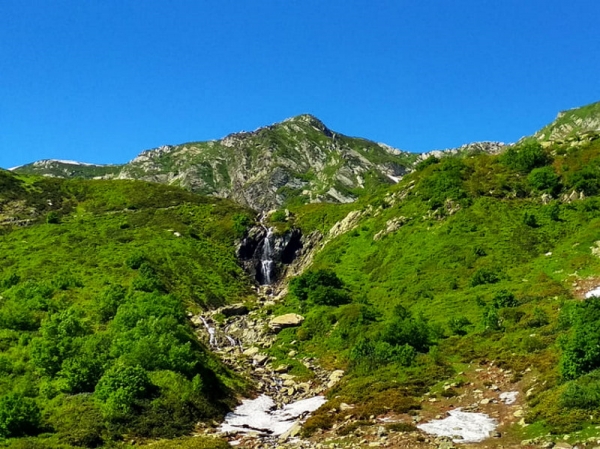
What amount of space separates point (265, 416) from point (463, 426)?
1453 cm

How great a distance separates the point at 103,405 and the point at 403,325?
24.7 meters

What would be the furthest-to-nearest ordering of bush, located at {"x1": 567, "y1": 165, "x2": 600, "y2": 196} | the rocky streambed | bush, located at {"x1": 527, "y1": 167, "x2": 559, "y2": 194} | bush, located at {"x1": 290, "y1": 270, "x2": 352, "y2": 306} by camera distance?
bush, located at {"x1": 527, "y1": 167, "x2": 559, "y2": 194} < bush, located at {"x1": 567, "y1": 165, "x2": 600, "y2": 196} < bush, located at {"x1": 290, "y1": 270, "x2": 352, "y2": 306} < the rocky streambed

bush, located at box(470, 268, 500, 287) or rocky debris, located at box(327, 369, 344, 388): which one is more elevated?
bush, located at box(470, 268, 500, 287)

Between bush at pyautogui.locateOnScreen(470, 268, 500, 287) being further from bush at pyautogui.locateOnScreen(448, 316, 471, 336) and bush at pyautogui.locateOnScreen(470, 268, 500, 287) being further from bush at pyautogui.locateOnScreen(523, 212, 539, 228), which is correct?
bush at pyautogui.locateOnScreen(523, 212, 539, 228)

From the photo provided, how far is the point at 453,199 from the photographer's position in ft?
254

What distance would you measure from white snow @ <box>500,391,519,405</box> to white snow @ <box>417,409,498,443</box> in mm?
2416

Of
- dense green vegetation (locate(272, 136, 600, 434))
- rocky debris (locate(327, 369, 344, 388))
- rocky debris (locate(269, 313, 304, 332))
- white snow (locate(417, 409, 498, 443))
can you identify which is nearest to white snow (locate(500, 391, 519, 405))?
dense green vegetation (locate(272, 136, 600, 434))

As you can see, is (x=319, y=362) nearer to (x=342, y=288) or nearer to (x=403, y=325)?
(x=403, y=325)

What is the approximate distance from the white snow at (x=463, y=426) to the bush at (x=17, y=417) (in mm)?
20802

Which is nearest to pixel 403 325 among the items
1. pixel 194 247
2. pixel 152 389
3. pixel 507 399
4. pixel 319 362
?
pixel 319 362

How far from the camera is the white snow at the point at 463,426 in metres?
25.2

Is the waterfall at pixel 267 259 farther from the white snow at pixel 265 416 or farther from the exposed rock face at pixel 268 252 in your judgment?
the white snow at pixel 265 416

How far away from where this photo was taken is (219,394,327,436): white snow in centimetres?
3266

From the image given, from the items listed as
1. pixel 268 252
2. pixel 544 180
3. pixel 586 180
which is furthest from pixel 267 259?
pixel 586 180
